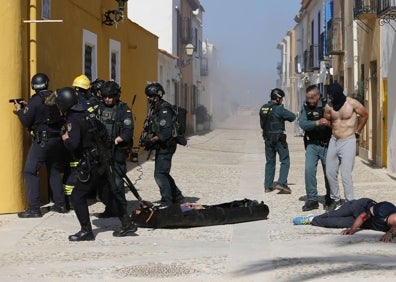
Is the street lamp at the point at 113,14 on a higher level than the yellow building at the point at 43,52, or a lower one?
higher

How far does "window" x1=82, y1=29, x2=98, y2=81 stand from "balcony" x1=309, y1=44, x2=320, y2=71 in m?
17.2

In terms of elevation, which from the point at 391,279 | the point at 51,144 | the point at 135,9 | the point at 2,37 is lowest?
the point at 391,279

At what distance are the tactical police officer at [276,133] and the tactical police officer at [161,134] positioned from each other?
2.42m

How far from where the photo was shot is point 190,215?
27.9ft

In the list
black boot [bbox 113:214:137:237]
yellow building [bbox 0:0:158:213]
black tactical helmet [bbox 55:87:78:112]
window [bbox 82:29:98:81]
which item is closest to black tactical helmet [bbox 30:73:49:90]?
yellow building [bbox 0:0:158:213]

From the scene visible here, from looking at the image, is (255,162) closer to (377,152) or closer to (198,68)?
(377,152)

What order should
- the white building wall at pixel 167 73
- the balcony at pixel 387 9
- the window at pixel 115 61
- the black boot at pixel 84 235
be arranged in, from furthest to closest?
1. the white building wall at pixel 167 73
2. the window at pixel 115 61
3. the balcony at pixel 387 9
4. the black boot at pixel 84 235

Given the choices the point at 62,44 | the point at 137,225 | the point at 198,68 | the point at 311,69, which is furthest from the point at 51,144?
the point at 198,68

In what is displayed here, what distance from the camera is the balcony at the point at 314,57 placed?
31.0 m

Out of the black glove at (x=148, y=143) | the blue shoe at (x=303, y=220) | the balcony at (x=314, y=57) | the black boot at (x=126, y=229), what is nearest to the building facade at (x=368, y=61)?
the balcony at (x=314, y=57)

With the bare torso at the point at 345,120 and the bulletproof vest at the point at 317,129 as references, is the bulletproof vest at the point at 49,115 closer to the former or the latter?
the bulletproof vest at the point at 317,129

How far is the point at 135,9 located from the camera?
30766 millimetres

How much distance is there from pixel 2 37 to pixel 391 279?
17.6 ft

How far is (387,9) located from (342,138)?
492 centimetres
